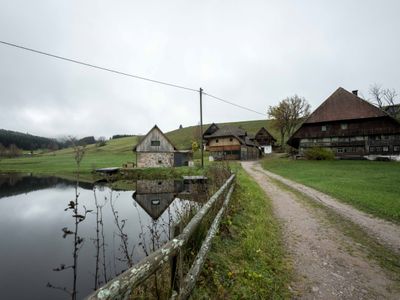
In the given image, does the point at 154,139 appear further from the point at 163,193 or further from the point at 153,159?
the point at 163,193

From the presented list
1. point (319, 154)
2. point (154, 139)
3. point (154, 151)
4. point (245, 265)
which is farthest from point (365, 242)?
point (154, 139)

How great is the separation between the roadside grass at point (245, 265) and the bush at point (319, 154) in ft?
97.3

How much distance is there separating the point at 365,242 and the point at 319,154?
96.9 feet

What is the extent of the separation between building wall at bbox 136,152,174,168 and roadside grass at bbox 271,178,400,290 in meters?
27.3

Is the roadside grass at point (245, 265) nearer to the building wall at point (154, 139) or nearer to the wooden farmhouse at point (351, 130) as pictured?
the building wall at point (154, 139)

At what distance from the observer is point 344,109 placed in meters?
32.3

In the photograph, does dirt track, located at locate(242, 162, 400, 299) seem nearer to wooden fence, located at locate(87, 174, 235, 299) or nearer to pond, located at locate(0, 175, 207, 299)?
wooden fence, located at locate(87, 174, 235, 299)

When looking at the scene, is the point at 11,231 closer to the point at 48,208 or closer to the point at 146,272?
the point at 48,208

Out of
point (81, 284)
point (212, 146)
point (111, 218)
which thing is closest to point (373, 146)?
point (212, 146)

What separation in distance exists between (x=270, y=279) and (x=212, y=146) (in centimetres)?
4233

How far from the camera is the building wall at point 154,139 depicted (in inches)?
1313

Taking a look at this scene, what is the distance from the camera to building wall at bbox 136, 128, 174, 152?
109 ft

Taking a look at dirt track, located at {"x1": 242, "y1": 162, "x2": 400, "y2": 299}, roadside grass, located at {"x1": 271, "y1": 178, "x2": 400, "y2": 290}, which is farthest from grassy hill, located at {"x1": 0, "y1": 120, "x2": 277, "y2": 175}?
roadside grass, located at {"x1": 271, "y1": 178, "x2": 400, "y2": 290}

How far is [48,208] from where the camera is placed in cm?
1484
